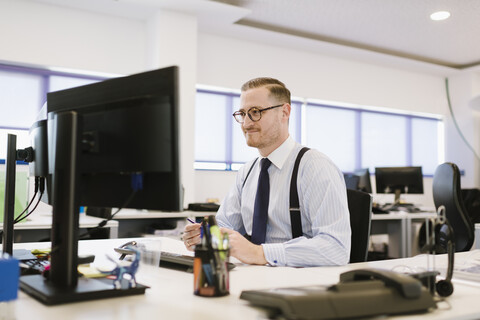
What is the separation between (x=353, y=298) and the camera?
0.82 m

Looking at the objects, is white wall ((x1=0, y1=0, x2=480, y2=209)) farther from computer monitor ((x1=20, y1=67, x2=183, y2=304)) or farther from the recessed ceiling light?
computer monitor ((x1=20, y1=67, x2=183, y2=304))

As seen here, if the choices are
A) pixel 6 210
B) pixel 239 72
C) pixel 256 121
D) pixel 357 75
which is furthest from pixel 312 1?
pixel 6 210

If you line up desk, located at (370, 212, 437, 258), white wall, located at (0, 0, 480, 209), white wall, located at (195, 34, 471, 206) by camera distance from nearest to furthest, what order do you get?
white wall, located at (0, 0, 480, 209) < desk, located at (370, 212, 437, 258) < white wall, located at (195, 34, 471, 206)

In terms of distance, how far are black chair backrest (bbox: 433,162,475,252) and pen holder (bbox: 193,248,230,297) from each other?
2.42 meters

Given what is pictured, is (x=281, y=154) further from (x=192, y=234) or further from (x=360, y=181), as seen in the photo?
(x=360, y=181)

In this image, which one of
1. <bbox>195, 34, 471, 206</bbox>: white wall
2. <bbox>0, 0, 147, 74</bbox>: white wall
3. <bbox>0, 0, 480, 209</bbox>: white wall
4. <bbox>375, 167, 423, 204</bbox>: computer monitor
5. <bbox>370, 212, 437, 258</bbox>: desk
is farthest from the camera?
<bbox>195, 34, 471, 206</bbox>: white wall

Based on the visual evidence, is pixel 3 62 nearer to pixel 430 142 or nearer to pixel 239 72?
pixel 239 72

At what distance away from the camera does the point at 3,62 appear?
401cm

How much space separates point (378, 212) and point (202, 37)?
267cm

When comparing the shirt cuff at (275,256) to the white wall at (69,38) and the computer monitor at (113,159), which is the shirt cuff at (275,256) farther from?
the white wall at (69,38)

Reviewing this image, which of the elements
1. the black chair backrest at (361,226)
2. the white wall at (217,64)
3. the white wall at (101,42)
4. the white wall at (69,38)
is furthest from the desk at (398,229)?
the white wall at (69,38)

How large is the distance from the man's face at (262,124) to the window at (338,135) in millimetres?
3204

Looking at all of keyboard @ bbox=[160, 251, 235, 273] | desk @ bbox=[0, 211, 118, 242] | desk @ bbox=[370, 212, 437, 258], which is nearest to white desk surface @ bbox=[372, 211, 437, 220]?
desk @ bbox=[370, 212, 437, 258]

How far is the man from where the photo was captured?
142cm
